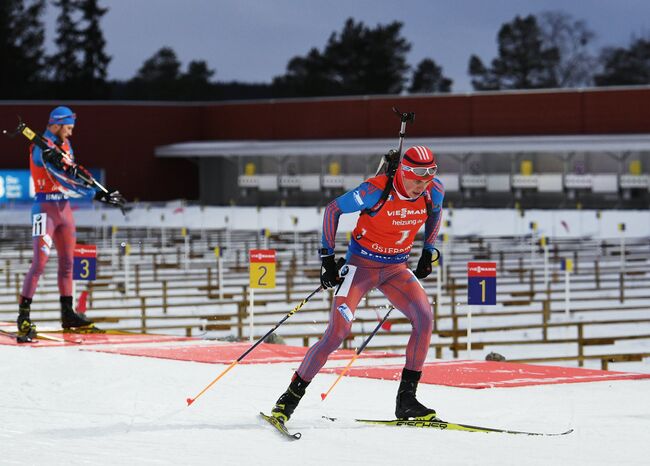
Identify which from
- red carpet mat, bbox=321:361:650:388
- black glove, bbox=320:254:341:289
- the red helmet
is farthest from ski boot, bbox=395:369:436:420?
red carpet mat, bbox=321:361:650:388

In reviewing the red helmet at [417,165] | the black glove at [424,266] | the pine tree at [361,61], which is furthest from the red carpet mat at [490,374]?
the pine tree at [361,61]

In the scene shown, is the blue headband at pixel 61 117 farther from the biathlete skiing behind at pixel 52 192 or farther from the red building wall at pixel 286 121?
the red building wall at pixel 286 121

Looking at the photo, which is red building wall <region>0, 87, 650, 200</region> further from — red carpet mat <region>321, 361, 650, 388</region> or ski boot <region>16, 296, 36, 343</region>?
ski boot <region>16, 296, 36, 343</region>

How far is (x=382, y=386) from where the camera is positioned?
32.2 ft

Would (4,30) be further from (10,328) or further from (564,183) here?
(10,328)

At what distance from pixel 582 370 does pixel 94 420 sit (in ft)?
15.7

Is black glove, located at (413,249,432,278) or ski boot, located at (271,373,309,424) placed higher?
black glove, located at (413,249,432,278)

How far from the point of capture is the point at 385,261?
26.5ft

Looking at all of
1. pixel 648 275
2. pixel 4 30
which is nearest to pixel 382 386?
pixel 648 275

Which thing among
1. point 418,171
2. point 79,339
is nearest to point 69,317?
point 79,339

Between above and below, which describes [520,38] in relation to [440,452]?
above

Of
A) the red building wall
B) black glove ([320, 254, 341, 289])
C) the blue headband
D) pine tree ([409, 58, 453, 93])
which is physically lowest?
black glove ([320, 254, 341, 289])

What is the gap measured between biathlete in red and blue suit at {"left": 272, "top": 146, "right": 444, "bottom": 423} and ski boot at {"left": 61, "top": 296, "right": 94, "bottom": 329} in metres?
5.37

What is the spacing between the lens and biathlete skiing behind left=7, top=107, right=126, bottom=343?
11.8 meters
